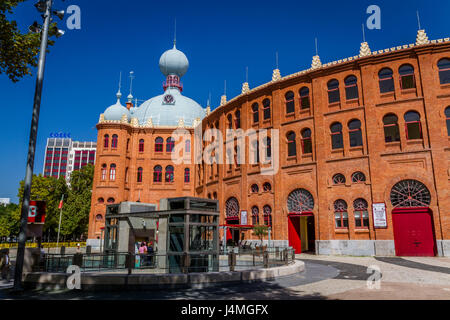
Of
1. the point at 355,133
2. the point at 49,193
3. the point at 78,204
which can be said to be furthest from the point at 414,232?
the point at 49,193

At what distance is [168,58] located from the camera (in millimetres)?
63594

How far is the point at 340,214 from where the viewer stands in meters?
28.3

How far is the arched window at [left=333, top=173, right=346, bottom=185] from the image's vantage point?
28.8 metres

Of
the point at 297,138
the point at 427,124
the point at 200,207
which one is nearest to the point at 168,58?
the point at 297,138

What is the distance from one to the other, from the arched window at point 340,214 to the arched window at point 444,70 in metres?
12.5

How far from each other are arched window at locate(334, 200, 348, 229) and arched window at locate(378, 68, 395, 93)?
33.8ft

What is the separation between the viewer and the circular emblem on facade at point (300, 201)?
30203 millimetres

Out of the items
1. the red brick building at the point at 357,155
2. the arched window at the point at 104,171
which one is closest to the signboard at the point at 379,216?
the red brick building at the point at 357,155

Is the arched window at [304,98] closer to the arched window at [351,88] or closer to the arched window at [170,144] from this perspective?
the arched window at [351,88]

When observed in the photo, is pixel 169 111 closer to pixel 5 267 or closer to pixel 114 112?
pixel 114 112

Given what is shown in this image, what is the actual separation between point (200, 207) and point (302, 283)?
576 cm

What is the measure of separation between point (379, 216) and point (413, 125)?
7.86m

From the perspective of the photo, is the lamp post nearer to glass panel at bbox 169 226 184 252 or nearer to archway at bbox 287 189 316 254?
glass panel at bbox 169 226 184 252

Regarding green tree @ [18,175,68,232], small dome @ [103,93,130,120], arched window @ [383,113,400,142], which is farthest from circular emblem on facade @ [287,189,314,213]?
green tree @ [18,175,68,232]
